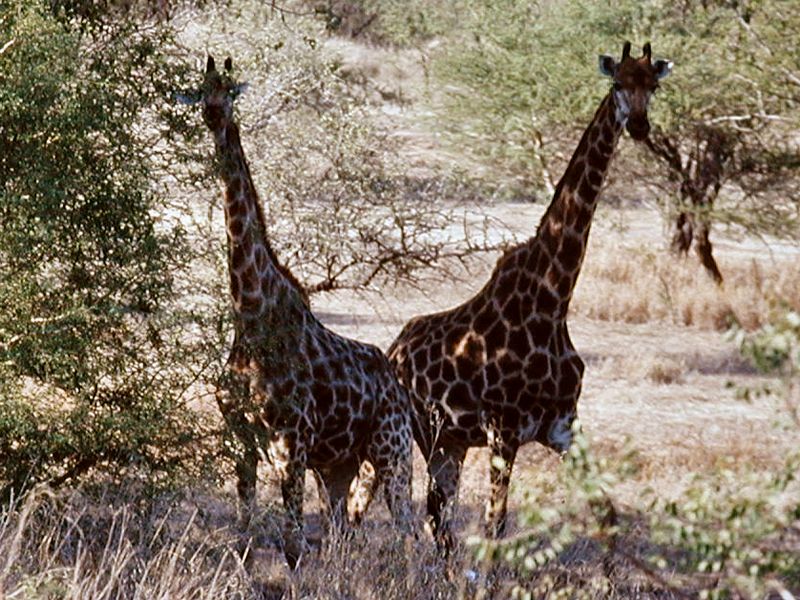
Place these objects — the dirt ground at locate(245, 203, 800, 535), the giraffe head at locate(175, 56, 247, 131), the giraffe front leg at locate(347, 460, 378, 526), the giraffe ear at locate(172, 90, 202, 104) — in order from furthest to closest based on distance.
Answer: the dirt ground at locate(245, 203, 800, 535), the giraffe front leg at locate(347, 460, 378, 526), the giraffe head at locate(175, 56, 247, 131), the giraffe ear at locate(172, 90, 202, 104)

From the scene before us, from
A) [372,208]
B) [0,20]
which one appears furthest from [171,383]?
[372,208]

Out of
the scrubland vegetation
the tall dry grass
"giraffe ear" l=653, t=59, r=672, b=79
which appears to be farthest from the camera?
"giraffe ear" l=653, t=59, r=672, b=79

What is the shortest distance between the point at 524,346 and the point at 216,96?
92.8 inches

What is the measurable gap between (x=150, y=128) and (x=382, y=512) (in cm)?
315

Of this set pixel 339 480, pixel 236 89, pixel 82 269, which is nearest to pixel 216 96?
pixel 236 89

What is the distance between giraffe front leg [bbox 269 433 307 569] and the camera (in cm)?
749

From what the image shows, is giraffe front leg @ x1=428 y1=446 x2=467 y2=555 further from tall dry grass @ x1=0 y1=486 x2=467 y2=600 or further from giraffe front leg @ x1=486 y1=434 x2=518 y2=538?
tall dry grass @ x1=0 y1=486 x2=467 y2=600

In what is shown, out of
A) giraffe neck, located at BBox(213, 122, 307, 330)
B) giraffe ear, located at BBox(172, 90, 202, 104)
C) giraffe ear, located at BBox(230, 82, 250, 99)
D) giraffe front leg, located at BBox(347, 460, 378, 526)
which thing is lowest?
giraffe front leg, located at BBox(347, 460, 378, 526)

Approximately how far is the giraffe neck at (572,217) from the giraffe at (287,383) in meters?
1.12

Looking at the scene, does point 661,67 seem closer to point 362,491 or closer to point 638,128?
point 638,128

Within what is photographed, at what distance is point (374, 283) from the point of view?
17328 mm

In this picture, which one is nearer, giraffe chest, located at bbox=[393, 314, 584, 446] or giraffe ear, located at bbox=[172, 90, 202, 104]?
giraffe ear, located at bbox=[172, 90, 202, 104]

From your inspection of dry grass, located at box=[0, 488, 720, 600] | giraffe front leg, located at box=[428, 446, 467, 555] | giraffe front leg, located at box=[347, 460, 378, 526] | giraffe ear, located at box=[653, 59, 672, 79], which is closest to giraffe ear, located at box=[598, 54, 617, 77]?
giraffe ear, located at box=[653, 59, 672, 79]

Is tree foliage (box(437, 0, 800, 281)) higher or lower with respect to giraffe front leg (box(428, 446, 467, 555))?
higher
